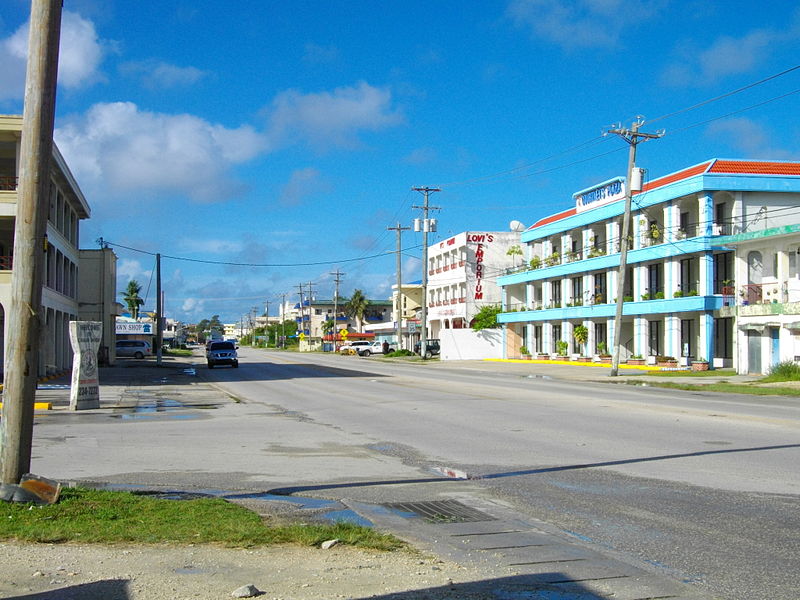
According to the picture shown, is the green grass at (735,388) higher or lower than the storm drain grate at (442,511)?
higher

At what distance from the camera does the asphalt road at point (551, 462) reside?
24.3ft

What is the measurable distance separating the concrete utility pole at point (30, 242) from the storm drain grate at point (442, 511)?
3.85 m

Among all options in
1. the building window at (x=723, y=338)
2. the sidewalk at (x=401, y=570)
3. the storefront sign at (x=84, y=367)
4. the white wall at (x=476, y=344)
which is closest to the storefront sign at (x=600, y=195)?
the building window at (x=723, y=338)

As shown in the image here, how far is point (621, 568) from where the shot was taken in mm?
6422

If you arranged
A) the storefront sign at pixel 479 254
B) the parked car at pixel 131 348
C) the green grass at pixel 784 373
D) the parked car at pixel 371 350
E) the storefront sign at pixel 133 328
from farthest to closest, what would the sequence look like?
1. the parked car at pixel 371 350
2. the storefront sign at pixel 133 328
3. the storefront sign at pixel 479 254
4. the parked car at pixel 131 348
5. the green grass at pixel 784 373

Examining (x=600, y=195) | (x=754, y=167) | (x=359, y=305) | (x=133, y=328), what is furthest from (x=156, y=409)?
(x=359, y=305)

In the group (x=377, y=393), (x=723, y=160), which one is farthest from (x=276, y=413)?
(x=723, y=160)

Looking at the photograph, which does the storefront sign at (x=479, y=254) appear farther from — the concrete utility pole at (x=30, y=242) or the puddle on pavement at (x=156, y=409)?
the concrete utility pole at (x=30, y=242)

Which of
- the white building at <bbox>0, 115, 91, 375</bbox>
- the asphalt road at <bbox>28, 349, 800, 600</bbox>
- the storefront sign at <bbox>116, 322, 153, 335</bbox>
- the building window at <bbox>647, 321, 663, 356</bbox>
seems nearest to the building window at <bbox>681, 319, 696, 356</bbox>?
the building window at <bbox>647, 321, 663, 356</bbox>

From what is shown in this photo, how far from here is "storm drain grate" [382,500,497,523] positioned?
8.30m

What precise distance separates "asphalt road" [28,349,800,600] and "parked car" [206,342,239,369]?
32.8 metres

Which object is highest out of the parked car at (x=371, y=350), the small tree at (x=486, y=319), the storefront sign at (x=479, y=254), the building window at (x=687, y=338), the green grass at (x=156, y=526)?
the storefront sign at (x=479, y=254)

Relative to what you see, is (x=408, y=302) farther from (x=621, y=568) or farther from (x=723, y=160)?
A: (x=621, y=568)

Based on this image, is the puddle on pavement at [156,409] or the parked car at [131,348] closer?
the puddle on pavement at [156,409]
